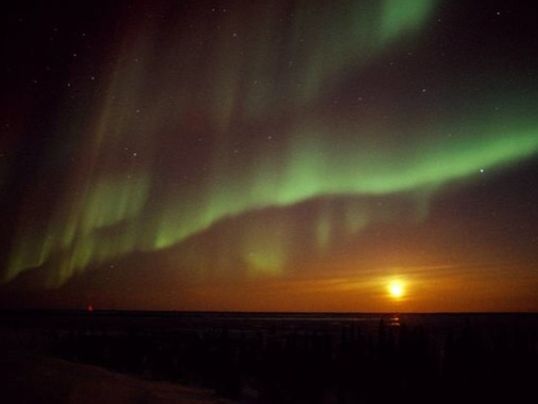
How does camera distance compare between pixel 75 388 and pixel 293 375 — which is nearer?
pixel 75 388

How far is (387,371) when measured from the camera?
62.7 ft

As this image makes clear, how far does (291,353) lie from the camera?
874 inches

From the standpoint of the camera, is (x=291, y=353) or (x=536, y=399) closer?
(x=536, y=399)

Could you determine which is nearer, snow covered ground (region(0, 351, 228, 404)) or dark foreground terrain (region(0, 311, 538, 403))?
snow covered ground (region(0, 351, 228, 404))

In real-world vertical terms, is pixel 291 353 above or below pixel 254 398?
above

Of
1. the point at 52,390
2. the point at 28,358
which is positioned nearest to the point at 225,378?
the point at 52,390

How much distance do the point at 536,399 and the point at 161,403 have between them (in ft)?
37.9

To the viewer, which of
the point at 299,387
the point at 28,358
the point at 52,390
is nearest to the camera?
the point at 52,390

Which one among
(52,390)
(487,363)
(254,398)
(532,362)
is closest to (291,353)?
(254,398)

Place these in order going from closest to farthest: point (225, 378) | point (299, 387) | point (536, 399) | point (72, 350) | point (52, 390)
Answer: point (52, 390) → point (536, 399) → point (299, 387) → point (225, 378) → point (72, 350)

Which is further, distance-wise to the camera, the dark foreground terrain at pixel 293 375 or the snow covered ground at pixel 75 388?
the dark foreground terrain at pixel 293 375

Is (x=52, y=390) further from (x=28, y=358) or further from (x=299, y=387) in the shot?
(x=28, y=358)

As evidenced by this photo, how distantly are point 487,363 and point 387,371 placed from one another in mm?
3775

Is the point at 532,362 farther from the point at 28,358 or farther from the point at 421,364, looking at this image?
the point at 28,358
